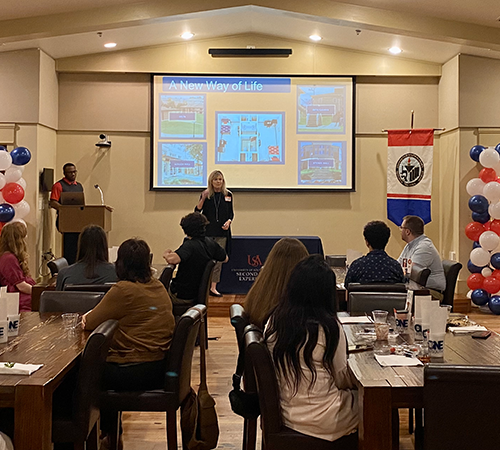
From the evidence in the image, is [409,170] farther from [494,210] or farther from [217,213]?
[217,213]

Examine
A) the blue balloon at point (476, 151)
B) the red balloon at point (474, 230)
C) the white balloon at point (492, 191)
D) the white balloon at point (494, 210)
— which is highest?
the blue balloon at point (476, 151)

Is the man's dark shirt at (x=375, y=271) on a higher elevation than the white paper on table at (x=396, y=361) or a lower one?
higher

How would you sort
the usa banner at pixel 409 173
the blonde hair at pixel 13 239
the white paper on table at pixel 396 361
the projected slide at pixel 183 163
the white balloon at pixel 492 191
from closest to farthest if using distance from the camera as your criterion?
the white paper on table at pixel 396 361, the blonde hair at pixel 13 239, the white balloon at pixel 492 191, the usa banner at pixel 409 173, the projected slide at pixel 183 163

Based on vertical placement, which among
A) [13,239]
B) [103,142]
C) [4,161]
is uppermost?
[103,142]

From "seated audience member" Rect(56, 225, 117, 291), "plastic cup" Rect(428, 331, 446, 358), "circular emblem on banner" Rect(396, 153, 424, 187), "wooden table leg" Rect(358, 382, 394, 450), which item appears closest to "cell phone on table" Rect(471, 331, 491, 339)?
"plastic cup" Rect(428, 331, 446, 358)

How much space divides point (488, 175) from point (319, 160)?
93.3 inches

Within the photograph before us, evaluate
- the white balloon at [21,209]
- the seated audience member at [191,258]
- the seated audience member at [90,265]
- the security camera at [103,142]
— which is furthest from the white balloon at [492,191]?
the white balloon at [21,209]

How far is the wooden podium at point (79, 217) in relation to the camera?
8.03 m

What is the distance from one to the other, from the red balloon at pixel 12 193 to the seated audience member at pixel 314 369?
5989mm

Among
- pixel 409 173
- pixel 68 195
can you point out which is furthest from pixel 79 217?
pixel 409 173

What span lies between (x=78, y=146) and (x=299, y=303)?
7374 mm

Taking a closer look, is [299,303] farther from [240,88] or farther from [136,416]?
[240,88]

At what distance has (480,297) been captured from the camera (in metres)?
7.73

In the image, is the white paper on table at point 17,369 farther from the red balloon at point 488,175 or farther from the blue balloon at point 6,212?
the red balloon at point 488,175
